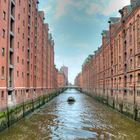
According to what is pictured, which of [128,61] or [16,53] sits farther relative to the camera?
[128,61]

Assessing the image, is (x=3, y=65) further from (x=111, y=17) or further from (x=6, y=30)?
(x=111, y=17)

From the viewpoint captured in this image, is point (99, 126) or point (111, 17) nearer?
point (99, 126)

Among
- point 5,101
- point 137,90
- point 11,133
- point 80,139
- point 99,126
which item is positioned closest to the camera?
point 80,139

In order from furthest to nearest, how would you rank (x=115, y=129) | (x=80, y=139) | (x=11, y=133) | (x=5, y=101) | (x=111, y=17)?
1. (x=111, y=17)
2. (x=5, y=101)
3. (x=115, y=129)
4. (x=11, y=133)
5. (x=80, y=139)

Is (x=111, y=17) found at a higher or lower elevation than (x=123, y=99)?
higher

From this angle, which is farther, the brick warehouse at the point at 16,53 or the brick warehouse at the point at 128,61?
the brick warehouse at the point at 128,61

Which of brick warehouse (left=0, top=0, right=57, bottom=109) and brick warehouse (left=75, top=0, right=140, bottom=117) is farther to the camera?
brick warehouse (left=75, top=0, right=140, bottom=117)

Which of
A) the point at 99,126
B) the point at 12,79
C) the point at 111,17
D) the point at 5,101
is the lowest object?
the point at 99,126

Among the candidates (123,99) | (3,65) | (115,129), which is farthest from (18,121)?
(123,99)

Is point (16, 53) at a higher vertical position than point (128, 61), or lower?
higher

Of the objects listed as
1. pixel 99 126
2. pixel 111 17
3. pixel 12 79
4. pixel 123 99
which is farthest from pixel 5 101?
pixel 111 17

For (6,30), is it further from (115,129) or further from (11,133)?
(115,129)

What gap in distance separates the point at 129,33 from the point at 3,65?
21.1m

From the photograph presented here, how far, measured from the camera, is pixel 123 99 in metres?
45.6
